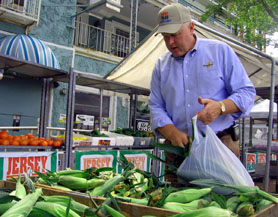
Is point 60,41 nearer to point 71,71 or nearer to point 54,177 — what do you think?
point 71,71

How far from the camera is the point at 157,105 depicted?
2604mm

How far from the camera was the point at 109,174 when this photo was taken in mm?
2021

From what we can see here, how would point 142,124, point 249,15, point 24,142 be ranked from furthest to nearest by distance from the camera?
1. point 249,15
2. point 142,124
3. point 24,142

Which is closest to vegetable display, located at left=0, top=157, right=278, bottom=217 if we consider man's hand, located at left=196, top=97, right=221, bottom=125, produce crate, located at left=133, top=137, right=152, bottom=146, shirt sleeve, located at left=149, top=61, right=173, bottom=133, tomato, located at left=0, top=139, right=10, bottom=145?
man's hand, located at left=196, top=97, right=221, bottom=125

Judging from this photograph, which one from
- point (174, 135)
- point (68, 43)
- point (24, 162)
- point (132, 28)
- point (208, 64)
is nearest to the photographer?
point (174, 135)

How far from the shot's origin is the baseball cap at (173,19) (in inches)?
90.4

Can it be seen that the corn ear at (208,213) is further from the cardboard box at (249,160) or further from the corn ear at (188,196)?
the cardboard box at (249,160)

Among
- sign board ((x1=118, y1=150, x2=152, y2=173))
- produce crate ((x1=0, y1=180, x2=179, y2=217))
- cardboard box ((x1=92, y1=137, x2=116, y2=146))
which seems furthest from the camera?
sign board ((x1=118, y1=150, x2=152, y2=173))

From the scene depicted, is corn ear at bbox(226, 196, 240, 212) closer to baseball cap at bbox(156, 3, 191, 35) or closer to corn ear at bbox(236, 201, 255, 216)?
corn ear at bbox(236, 201, 255, 216)

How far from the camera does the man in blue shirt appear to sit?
2.27 metres

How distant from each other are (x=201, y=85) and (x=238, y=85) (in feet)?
0.94

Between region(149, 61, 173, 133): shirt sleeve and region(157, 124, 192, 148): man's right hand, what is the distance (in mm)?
52

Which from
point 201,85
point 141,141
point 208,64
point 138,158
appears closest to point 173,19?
point 208,64

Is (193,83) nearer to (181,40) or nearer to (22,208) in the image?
(181,40)
